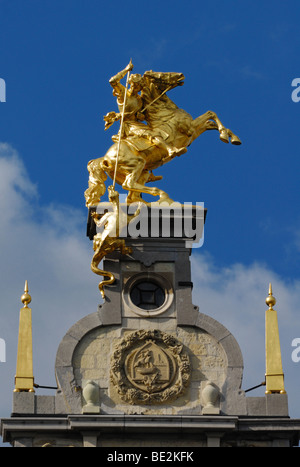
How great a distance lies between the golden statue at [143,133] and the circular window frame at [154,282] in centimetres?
197

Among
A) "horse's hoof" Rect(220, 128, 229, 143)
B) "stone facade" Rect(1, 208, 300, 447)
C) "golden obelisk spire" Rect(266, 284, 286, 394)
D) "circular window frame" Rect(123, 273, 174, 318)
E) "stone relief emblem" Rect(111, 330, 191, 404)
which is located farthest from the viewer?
"horse's hoof" Rect(220, 128, 229, 143)

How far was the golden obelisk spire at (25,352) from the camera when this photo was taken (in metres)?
36.9

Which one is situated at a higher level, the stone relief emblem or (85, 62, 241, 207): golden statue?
(85, 62, 241, 207): golden statue

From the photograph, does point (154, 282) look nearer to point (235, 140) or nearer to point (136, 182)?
point (136, 182)

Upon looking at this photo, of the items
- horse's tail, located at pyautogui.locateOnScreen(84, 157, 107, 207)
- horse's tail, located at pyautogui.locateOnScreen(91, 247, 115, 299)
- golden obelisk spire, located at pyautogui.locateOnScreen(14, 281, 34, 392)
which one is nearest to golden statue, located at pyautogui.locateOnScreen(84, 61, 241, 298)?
horse's tail, located at pyautogui.locateOnScreen(84, 157, 107, 207)

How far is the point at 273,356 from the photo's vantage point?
3756 cm

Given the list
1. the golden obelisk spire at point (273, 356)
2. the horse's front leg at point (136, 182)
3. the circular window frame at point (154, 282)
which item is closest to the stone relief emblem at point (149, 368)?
the circular window frame at point (154, 282)

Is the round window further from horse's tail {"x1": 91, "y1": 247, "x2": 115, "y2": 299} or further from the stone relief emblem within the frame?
the stone relief emblem

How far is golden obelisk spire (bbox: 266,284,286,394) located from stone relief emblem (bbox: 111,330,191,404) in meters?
1.84

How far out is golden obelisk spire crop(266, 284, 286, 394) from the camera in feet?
122

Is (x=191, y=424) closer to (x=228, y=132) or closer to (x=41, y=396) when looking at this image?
(x=41, y=396)

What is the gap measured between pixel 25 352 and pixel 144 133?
6338mm

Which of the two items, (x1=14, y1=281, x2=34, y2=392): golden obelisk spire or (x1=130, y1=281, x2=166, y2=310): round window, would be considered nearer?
(x1=14, y1=281, x2=34, y2=392): golden obelisk spire

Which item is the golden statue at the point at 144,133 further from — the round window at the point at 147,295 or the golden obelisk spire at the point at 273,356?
the golden obelisk spire at the point at 273,356
